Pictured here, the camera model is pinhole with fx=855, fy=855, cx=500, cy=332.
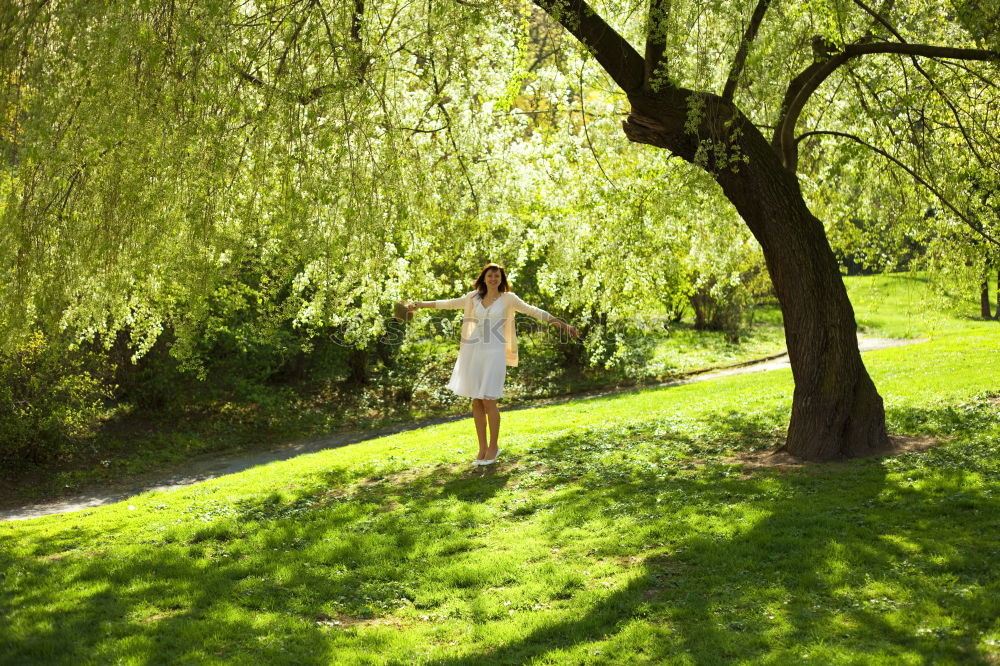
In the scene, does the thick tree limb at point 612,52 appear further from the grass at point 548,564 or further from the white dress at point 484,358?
the grass at point 548,564

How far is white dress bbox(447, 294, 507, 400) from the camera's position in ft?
32.1

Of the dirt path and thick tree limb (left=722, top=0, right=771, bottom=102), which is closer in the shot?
thick tree limb (left=722, top=0, right=771, bottom=102)

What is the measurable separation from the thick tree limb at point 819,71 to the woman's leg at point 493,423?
4.50 meters

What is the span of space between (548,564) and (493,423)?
3.47 meters

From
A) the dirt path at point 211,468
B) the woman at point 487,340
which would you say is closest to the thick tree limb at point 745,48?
the woman at point 487,340

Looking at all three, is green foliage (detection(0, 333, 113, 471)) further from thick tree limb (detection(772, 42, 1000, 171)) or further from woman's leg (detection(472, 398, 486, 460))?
thick tree limb (detection(772, 42, 1000, 171))

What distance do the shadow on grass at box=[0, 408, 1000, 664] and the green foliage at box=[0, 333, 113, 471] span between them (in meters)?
7.00

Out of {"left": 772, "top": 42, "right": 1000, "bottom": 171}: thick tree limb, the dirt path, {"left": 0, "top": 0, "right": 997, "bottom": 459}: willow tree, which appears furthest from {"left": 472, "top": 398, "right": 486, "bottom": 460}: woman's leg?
the dirt path

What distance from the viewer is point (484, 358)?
9789 mm

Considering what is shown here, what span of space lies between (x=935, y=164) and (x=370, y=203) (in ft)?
28.4

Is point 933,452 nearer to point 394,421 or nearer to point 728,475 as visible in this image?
point 728,475

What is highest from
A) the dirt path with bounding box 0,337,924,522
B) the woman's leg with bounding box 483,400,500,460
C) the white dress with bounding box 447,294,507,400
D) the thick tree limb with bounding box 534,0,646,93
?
the thick tree limb with bounding box 534,0,646,93

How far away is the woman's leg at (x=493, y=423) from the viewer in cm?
998

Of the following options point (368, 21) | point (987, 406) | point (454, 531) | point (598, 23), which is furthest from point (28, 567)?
point (987, 406)
